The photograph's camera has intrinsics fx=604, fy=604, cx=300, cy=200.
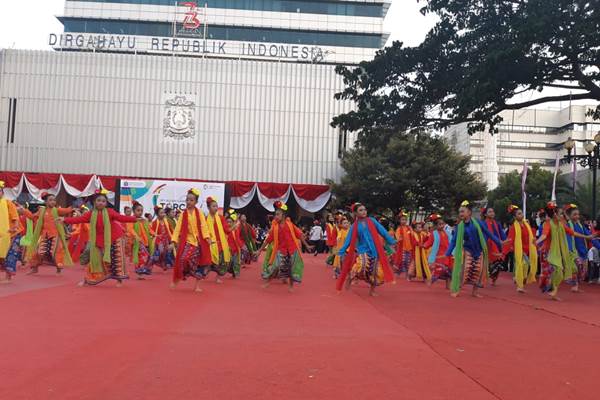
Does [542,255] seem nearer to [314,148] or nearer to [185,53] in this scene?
[314,148]

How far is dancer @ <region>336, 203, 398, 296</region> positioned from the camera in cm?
1038

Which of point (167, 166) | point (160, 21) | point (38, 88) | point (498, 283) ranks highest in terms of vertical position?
point (160, 21)

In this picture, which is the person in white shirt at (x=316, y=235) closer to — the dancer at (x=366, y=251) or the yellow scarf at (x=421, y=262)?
the yellow scarf at (x=421, y=262)

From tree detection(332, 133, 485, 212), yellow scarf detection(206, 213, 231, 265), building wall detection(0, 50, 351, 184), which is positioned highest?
building wall detection(0, 50, 351, 184)

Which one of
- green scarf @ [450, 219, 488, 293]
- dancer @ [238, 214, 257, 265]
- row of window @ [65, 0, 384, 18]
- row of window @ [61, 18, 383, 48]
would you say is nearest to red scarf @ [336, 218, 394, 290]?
green scarf @ [450, 219, 488, 293]

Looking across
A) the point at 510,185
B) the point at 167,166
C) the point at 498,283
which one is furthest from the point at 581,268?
the point at 510,185

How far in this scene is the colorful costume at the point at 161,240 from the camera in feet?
45.2

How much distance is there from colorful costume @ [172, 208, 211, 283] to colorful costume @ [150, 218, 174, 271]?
3.61 m

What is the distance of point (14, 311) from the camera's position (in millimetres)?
6941

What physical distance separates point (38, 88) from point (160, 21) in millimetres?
18923

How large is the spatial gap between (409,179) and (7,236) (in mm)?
23306

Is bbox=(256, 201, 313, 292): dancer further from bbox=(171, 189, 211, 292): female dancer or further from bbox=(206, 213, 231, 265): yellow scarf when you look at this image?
bbox=(171, 189, 211, 292): female dancer

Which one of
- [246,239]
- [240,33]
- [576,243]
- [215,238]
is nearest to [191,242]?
[215,238]

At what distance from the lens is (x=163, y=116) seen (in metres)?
37.9
